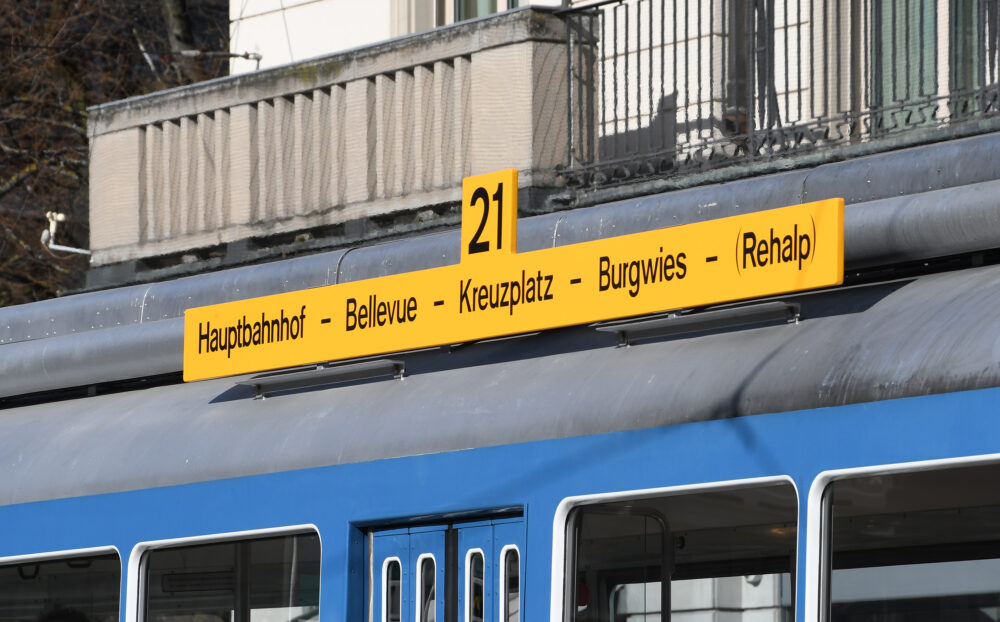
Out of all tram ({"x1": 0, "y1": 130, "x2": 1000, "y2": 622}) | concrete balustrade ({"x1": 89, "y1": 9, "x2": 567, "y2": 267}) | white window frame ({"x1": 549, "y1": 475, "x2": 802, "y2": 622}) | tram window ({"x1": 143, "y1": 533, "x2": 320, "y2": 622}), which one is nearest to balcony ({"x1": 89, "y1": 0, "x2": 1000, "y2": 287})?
concrete balustrade ({"x1": 89, "y1": 9, "x2": 567, "y2": 267})

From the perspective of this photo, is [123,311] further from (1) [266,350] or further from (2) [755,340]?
(2) [755,340]

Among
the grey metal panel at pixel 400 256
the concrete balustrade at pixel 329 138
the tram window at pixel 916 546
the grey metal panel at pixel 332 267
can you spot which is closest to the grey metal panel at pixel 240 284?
the grey metal panel at pixel 332 267

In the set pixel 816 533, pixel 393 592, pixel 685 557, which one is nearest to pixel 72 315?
pixel 393 592

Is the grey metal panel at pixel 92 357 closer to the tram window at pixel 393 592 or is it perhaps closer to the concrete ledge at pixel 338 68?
the tram window at pixel 393 592

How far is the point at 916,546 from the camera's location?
4.89 m

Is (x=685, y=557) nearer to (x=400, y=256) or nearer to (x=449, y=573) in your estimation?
(x=449, y=573)

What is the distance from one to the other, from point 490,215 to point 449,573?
1327 millimetres

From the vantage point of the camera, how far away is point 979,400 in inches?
190

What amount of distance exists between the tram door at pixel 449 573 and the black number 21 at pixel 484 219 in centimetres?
106

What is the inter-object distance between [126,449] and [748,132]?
2.89 meters

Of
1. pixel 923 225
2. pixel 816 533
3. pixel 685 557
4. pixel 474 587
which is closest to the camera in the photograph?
pixel 816 533

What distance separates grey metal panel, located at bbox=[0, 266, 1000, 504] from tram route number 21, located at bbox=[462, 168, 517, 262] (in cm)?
41

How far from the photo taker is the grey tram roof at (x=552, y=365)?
5324 millimetres

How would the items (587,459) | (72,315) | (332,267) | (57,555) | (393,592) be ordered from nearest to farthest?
1. (587,459)
2. (393,592)
3. (57,555)
4. (332,267)
5. (72,315)
